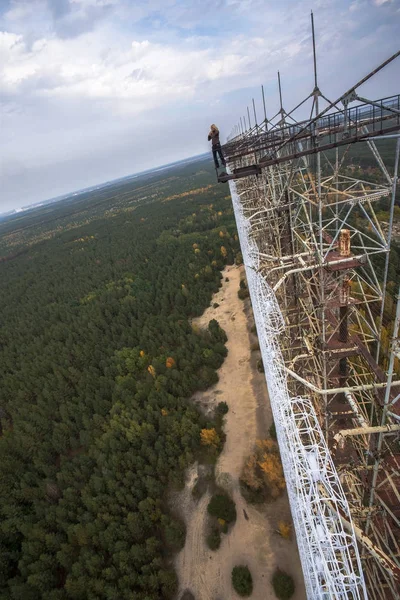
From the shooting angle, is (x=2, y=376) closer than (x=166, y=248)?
Yes

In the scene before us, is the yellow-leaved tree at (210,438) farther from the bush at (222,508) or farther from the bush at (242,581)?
the bush at (242,581)

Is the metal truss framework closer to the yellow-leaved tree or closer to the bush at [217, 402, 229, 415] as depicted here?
the yellow-leaved tree

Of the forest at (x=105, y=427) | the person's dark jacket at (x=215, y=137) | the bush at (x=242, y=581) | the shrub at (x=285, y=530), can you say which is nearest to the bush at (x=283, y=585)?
the bush at (x=242, y=581)

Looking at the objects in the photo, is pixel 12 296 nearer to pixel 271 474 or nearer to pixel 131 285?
pixel 131 285

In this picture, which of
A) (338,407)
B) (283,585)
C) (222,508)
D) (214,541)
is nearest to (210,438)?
(222,508)

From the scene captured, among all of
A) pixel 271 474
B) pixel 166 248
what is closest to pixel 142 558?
pixel 271 474

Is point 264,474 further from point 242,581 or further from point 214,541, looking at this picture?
point 242,581
